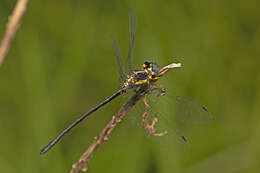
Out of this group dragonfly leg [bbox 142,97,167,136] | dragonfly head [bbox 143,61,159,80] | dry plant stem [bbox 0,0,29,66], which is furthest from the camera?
dragonfly head [bbox 143,61,159,80]

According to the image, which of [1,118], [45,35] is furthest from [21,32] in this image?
[1,118]

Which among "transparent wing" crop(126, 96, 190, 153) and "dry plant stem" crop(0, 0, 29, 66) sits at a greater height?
"dry plant stem" crop(0, 0, 29, 66)

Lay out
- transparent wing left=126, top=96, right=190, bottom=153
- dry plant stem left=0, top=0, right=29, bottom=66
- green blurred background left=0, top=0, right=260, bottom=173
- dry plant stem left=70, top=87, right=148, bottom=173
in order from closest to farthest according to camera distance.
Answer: dry plant stem left=0, top=0, right=29, bottom=66, dry plant stem left=70, top=87, right=148, bottom=173, transparent wing left=126, top=96, right=190, bottom=153, green blurred background left=0, top=0, right=260, bottom=173

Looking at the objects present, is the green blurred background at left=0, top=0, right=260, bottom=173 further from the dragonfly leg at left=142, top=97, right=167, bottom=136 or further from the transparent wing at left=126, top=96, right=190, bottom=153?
the dragonfly leg at left=142, top=97, right=167, bottom=136

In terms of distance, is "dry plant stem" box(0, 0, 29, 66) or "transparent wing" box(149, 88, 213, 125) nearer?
"dry plant stem" box(0, 0, 29, 66)

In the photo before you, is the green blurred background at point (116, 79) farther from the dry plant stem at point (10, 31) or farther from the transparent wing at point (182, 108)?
the dry plant stem at point (10, 31)

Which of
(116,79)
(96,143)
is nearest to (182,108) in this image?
(96,143)

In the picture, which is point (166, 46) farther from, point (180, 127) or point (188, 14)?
point (180, 127)

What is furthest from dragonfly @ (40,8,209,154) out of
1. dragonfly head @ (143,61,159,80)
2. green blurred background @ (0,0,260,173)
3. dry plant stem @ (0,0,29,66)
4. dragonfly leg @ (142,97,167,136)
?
dry plant stem @ (0,0,29,66)

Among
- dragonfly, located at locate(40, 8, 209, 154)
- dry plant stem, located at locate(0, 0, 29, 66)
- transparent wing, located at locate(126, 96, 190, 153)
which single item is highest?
dry plant stem, located at locate(0, 0, 29, 66)
